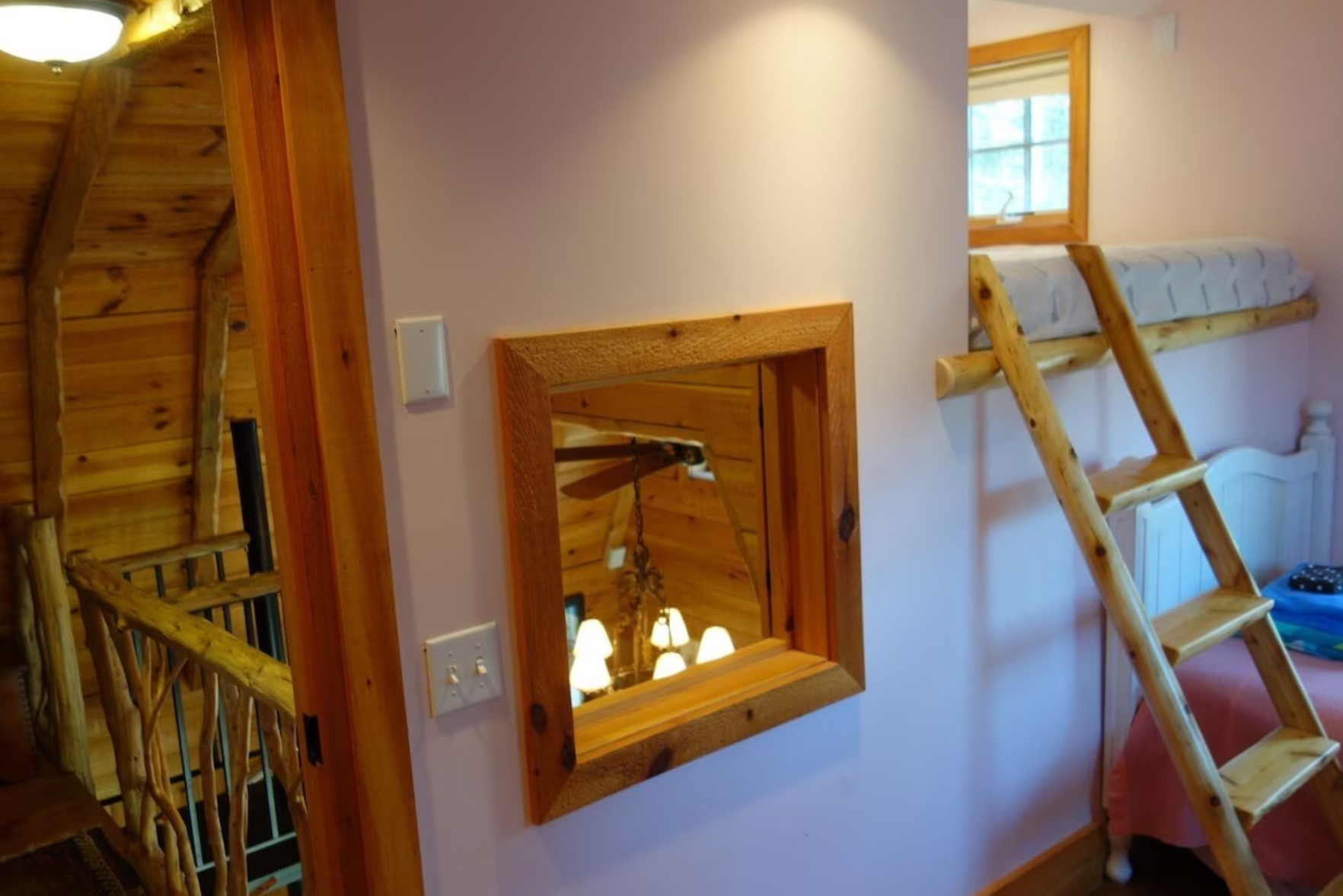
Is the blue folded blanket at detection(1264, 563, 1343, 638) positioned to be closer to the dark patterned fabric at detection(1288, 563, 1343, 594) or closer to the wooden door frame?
the dark patterned fabric at detection(1288, 563, 1343, 594)

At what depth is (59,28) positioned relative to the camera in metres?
2.05

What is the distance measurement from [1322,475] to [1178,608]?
1215mm

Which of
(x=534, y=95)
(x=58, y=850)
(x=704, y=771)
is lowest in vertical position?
(x=58, y=850)

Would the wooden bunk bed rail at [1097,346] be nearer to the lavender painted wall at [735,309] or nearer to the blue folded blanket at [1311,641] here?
the lavender painted wall at [735,309]

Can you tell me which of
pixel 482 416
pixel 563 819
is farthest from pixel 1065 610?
pixel 482 416

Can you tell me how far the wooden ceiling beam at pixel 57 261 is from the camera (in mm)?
2695

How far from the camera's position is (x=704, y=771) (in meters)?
1.83

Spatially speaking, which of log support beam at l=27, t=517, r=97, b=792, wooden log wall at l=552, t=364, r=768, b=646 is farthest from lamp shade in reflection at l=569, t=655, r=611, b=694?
log support beam at l=27, t=517, r=97, b=792

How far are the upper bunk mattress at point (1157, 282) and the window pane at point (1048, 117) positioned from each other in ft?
2.78

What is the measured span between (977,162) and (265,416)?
10.6ft

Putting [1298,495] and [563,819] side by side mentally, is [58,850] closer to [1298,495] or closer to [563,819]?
[563,819]

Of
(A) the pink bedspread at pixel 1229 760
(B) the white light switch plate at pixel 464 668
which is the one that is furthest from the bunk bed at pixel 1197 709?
(B) the white light switch plate at pixel 464 668

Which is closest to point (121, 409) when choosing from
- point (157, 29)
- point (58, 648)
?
point (58, 648)

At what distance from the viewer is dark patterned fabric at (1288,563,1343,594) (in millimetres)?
2857
